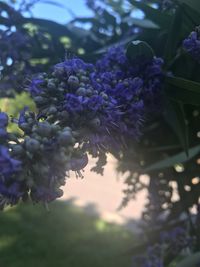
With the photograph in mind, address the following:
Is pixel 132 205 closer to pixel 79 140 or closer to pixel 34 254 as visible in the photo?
pixel 34 254

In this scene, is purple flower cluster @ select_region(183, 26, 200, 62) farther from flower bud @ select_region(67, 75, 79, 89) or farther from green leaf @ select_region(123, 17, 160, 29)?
green leaf @ select_region(123, 17, 160, 29)

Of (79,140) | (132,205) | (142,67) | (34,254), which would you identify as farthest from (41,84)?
(132,205)

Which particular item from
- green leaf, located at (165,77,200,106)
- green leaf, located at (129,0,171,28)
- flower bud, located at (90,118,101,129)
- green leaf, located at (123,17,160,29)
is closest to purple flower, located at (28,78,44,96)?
flower bud, located at (90,118,101,129)

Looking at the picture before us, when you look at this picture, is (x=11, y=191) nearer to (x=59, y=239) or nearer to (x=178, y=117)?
(x=178, y=117)

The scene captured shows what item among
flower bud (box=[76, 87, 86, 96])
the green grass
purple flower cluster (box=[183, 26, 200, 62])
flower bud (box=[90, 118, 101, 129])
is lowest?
flower bud (box=[90, 118, 101, 129])

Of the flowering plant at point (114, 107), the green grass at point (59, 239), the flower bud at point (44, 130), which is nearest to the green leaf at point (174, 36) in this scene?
the flowering plant at point (114, 107)
